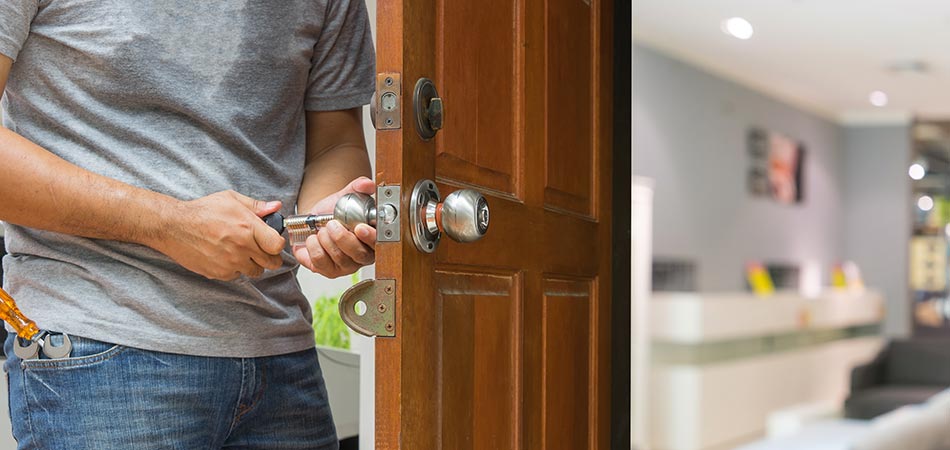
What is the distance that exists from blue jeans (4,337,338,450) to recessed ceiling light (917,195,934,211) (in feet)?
34.5

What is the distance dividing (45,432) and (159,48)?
430 mm

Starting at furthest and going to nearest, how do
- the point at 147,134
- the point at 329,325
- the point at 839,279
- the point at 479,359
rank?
the point at 839,279
the point at 329,325
the point at 479,359
the point at 147,134

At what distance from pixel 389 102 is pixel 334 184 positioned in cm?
30

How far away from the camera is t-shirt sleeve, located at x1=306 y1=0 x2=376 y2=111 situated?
1336mm

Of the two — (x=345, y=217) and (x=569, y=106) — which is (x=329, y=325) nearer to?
(x=569, y=106)

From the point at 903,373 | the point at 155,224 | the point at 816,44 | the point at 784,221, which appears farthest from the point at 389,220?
the point at 784,221

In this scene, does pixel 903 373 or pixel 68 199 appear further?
pixel 903 373

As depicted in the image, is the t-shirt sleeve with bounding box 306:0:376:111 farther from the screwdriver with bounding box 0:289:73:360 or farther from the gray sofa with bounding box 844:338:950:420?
the gray sofa with bounding box 844:338:950:420

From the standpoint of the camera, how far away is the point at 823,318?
8422 millimetres

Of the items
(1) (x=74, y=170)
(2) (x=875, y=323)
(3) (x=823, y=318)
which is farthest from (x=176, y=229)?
(2) (x=875, y=323)

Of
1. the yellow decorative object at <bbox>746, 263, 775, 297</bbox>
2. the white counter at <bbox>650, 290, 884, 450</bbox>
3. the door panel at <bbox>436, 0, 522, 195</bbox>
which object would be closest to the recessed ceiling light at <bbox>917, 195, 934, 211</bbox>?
the white counter at <bbox>650, 290, 884, 450</bbox>

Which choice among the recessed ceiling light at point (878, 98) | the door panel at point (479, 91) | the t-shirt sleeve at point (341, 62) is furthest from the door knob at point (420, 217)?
the recessed ceiling light at point (878, 98)

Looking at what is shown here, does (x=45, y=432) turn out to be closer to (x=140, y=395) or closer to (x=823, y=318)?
(x=140, y=395)

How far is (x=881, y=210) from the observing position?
1018 centimetres
